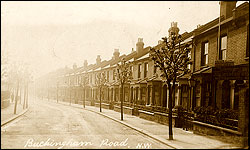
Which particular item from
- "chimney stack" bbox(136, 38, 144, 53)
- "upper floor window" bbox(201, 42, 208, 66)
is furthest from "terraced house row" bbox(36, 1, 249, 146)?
"chimney stack" bbox(136, 38, 144, 53)

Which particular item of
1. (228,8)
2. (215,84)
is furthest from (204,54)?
(228,8)

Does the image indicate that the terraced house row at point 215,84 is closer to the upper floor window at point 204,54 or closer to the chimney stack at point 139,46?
the upper floor window at point 204,54

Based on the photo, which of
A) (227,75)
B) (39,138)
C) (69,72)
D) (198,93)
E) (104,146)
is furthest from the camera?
(69,72)

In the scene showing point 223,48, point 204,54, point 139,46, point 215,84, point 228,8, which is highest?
point 228,8

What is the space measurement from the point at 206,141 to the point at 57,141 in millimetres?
7907

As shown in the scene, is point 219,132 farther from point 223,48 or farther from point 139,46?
point 139,46

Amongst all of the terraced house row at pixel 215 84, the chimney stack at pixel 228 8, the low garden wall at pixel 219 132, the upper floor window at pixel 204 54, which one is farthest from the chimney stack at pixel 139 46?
the low garden wall at pixel 219 132

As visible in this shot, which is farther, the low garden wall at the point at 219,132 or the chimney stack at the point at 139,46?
the chimney stack at the point at 139,46

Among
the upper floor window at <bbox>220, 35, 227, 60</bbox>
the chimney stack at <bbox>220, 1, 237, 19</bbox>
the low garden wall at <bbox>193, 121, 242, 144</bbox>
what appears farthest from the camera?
the chimney stack at <bbox>220, 1, 237, 19</bbox>

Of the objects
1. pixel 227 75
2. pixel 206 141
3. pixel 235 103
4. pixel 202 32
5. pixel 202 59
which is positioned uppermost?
pixel 202 32

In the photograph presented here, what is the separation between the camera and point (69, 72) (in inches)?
2972

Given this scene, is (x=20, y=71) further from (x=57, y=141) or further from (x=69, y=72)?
(x=69, y=72)

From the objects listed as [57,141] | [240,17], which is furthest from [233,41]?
[57,141]

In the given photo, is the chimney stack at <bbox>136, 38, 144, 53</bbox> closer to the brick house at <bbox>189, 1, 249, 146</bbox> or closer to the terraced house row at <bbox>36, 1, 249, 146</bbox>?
the terraced house row at <bbox>36, 1, 249, 146</bbox>
